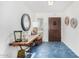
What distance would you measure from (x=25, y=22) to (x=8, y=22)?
170 millimetres

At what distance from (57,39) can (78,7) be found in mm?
370

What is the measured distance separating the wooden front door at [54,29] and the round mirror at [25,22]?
0.20 meters

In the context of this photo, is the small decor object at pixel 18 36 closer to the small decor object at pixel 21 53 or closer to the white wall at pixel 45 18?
the small decor object at pixel 21 53

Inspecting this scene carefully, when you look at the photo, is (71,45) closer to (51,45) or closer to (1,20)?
(51,45)

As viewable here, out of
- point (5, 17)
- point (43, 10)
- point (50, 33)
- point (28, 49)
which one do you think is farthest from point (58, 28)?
point (5, 17)

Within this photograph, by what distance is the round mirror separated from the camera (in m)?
1.20

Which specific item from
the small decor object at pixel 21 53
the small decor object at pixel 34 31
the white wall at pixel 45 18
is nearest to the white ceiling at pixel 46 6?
the white wall at pixel 45 18

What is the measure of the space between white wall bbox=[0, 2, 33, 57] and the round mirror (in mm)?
33

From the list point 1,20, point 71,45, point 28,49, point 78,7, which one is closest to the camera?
point 1,20

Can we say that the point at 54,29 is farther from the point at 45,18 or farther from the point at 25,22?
→ the point at 25,22

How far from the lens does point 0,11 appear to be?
1091 millimetres

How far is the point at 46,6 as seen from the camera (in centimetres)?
124

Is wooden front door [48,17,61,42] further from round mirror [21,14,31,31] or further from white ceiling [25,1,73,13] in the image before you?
round mirror [21,14,31,31]

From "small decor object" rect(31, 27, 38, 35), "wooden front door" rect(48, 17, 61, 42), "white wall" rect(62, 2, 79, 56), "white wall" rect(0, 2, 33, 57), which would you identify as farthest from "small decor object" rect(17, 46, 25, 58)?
"white wall" rect(62, 2, 79, 56)
